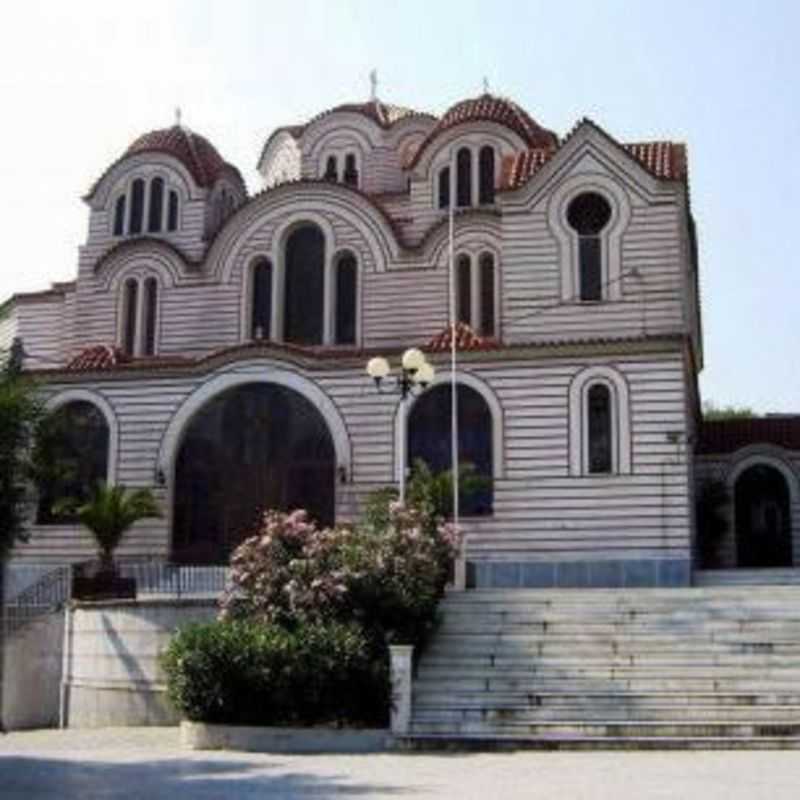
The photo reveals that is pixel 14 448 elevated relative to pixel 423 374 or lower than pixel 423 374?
lower

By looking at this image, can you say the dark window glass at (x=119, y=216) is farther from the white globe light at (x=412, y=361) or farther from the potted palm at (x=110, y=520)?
the white globe light at (x=412, y=361)

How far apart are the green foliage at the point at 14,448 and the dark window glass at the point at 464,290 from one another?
1513 centimetres

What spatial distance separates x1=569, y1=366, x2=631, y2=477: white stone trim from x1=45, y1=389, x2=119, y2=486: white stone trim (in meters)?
11.0

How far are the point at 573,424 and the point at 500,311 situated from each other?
4.73 meters

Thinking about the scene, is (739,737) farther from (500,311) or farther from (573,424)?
(500,311)

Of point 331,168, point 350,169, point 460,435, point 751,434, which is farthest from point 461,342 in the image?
point 331,168

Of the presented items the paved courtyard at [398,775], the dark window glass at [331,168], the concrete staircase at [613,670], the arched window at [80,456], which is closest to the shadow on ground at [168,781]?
the paved courtyard at [398,775]

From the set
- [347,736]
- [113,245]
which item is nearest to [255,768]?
[347,736]

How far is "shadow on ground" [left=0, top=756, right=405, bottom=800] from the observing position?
13.4 metres

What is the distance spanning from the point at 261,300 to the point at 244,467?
5.56 metres

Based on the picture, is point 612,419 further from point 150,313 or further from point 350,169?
point 350,169

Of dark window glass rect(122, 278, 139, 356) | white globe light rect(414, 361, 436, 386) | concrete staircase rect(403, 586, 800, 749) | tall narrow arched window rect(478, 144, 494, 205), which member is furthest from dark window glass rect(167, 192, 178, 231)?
concrete staircase rect(403, 586, 800, 749)

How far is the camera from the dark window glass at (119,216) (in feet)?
126

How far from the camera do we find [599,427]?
29484 millimetres
